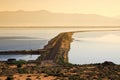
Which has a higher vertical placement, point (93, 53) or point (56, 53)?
point (56, 53)

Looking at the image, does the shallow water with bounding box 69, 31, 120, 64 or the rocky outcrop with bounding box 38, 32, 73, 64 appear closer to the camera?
the rocky outcrop with bounding box 38, 32, 73, 64

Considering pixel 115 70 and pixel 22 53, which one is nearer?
pixel 115 70

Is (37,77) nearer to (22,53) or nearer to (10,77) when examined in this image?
(10,77)

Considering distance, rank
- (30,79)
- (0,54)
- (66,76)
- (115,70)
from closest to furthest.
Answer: (30,79) → (66,76) → (115,70) → (0,54)

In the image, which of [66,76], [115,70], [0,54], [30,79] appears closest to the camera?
[30,79]

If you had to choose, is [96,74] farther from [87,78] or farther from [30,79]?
[30,79]

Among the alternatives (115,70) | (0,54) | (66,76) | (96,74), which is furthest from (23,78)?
(0,54)

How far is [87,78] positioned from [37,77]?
4.58 metres

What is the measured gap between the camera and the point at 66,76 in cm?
2988

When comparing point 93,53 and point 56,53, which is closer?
point 56,53

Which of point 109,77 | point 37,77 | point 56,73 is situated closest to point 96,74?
point 109,77

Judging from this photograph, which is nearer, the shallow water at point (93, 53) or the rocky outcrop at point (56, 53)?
the rocky outcrop at point (56, 53)

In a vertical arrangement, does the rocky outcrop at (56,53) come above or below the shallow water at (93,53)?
above

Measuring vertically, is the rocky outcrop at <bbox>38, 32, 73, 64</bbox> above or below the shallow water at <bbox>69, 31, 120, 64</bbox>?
above
